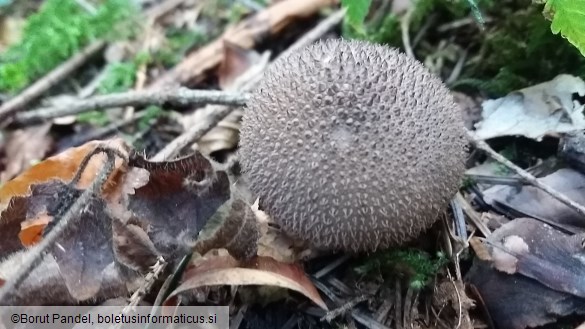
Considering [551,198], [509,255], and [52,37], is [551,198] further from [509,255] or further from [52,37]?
[52,37]

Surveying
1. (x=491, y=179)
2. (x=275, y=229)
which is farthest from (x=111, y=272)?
(x=491, y=179)

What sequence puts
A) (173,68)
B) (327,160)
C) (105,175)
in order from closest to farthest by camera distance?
(327,160), (105,175), (173,68)

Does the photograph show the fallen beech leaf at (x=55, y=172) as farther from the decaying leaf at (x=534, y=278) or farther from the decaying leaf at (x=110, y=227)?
the decaying leaf at (x=534, y=278)

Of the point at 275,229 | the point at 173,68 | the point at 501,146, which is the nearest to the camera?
the point at 275,229

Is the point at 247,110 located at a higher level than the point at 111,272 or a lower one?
higher

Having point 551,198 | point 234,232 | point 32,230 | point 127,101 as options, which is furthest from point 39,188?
point 551,198

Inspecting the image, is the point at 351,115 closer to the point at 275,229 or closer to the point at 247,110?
the point at 247,110

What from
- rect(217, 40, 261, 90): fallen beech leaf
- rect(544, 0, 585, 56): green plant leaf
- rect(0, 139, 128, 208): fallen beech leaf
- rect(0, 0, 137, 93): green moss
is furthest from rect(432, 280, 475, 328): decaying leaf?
rect(0, 0, 137, 93): green moss
